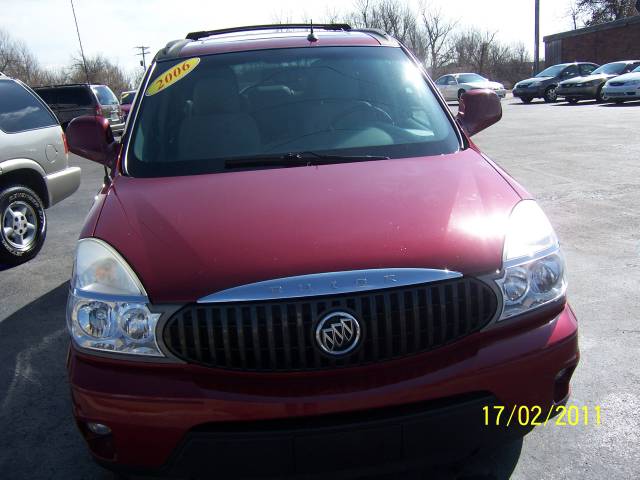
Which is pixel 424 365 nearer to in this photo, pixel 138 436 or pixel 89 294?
pixel 138 436

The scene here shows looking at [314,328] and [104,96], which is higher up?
[104,96]

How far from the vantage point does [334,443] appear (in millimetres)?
1920

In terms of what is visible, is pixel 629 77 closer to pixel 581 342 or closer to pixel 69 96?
pixel 69 96

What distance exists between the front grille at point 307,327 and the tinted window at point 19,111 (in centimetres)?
483

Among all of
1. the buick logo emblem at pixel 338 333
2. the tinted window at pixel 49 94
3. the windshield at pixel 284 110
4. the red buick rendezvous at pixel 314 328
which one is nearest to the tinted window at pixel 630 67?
the tinted window at pixel 49 94

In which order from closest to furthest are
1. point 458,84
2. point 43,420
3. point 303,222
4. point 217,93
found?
point 303,222, point 43,420, point 217,93, point 458,84

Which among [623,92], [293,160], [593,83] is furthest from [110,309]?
[593,83]

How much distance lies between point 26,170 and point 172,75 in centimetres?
336

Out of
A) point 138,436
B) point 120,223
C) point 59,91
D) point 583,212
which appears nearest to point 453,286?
point 138,436

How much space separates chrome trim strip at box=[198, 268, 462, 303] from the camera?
1.96 metres

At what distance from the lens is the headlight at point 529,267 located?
212 cm

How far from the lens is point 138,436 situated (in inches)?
78.4

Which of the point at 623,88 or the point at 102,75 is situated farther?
the point at 102,75

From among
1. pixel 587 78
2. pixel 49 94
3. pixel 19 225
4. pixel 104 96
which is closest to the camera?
pixel 19 225
